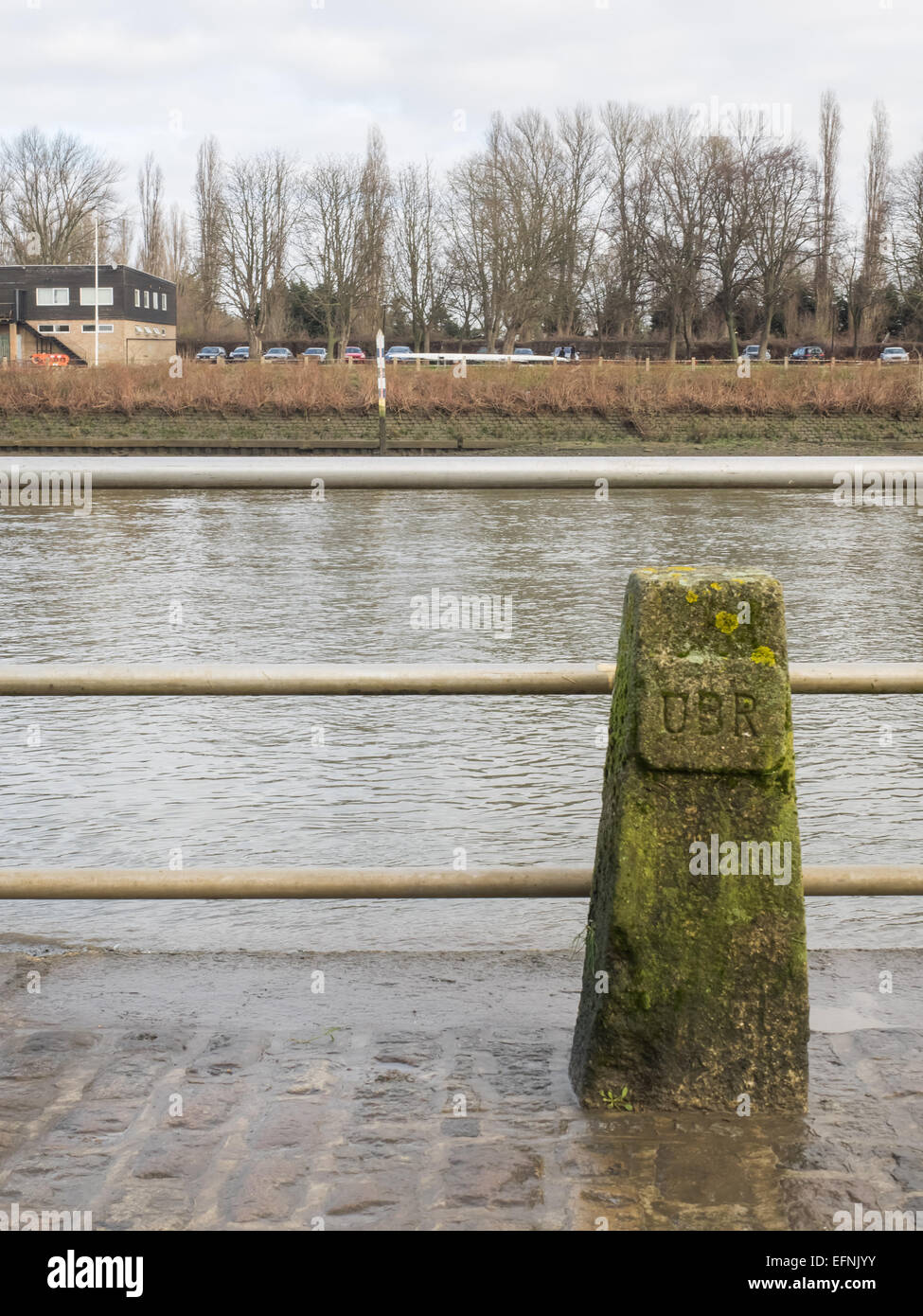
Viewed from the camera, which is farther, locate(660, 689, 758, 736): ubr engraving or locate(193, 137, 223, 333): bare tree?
locate(193, 137, 223, 333): bare tree

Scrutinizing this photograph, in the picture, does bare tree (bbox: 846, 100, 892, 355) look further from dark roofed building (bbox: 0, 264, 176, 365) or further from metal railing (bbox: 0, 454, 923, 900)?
metal railing (bbox: 0, 454, 923, 900)

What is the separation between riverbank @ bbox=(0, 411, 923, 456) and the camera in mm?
42500

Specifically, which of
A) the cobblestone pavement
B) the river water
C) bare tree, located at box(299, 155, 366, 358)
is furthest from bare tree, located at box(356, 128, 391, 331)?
the cobblestone pavement

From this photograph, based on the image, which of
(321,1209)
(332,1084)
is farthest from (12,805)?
(321,1209)

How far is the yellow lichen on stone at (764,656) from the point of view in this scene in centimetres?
248

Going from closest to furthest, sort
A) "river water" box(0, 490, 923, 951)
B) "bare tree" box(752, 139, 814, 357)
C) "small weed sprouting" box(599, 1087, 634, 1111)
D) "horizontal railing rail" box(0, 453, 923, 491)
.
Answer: "small weed sprouting" box(599, 1087, 634, 1111)
"horizontal railing rail" box(0, 453, 923, 491)
"river water" box(0, 490, 923, 951)
"bare tree" box(752, 139, 814, 357)

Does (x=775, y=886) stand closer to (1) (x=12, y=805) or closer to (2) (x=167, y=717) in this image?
(1) (x=12, y=805)

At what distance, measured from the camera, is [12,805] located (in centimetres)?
694

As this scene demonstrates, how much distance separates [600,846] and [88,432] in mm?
42550

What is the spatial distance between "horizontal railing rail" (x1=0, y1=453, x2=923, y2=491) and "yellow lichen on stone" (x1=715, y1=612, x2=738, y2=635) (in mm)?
384

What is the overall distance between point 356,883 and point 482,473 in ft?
2.66

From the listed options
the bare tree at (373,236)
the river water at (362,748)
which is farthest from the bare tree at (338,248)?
the river water at (362,748)

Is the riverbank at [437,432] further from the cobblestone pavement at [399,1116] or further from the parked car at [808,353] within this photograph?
the cobblestone pavement at [399,1116]

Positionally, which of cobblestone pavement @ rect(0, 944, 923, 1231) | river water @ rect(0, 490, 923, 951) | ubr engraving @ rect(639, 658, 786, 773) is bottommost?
river water @ rect(0, 490, 923, 951)
